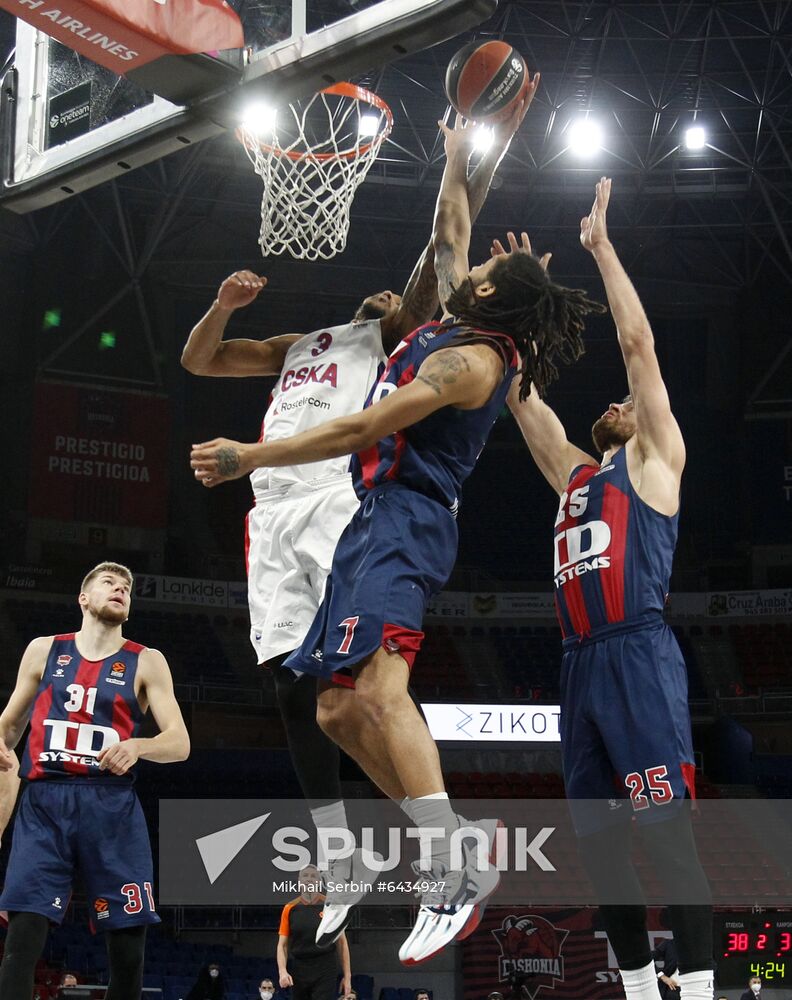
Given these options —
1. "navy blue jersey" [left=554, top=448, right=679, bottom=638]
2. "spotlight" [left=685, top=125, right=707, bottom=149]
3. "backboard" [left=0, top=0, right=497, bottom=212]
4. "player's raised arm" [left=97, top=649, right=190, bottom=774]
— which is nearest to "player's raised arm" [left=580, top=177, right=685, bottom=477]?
"navy blue jersey" [left=554, top=448, right=679, bottom=638]

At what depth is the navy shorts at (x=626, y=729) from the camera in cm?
440

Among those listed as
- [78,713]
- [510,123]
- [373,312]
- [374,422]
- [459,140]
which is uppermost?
[510,123]

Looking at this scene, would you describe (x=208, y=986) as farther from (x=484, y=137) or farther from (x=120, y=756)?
(x=484, y=137)

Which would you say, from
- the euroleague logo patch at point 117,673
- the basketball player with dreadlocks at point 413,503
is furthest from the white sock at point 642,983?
the euroleague logo patch at point 117,673

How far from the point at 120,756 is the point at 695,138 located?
56.8 ft

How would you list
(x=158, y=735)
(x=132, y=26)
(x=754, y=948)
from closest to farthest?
(x=132, y=26), (x=158, y=735), (x=754, y=948)

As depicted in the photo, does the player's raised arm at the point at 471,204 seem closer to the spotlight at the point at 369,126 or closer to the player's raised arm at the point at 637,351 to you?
the player's raised arm at the point at 637,351

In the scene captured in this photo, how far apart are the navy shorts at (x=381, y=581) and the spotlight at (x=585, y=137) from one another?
16.8 metres

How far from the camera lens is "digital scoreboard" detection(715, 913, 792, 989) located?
1423cm

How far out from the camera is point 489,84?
4.94 m

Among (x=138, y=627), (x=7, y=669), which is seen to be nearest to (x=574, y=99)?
(x=138, y=627)

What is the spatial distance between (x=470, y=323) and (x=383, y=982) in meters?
12.8

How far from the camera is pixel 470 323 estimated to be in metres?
4.16

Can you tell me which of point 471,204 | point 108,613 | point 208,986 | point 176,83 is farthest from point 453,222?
point 208,986
